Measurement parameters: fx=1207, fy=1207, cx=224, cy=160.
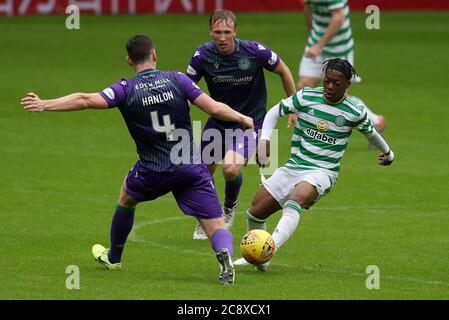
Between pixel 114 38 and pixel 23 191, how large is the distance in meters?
16.7

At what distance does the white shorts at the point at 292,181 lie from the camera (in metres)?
11.0

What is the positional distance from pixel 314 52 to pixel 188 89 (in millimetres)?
7802

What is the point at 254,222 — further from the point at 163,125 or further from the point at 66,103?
the point at 66,103

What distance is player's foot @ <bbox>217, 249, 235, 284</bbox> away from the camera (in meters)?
10.1

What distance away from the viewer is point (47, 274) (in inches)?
419

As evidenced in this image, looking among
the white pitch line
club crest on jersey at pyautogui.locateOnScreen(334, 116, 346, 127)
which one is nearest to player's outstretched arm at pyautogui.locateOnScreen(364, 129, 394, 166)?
club crest on jersey at pyautogui.locateOnScreen(334, 116, 346, 127)

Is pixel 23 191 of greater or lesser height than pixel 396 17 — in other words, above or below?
above

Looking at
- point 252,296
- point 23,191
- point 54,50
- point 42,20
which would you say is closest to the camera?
point 252,296

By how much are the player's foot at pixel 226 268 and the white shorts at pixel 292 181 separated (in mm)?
1229

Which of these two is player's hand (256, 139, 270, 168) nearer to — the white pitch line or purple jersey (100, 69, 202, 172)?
purple jersey (100, 69, 202, 172)

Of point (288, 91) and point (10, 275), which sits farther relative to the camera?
point (288, 91)

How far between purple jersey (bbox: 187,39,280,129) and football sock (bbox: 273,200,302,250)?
2409mm

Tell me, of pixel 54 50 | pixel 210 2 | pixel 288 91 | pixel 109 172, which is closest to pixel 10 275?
pixel 288 91
